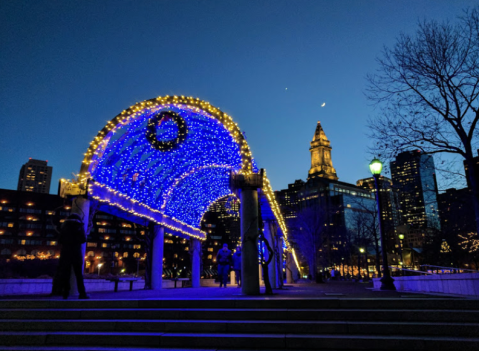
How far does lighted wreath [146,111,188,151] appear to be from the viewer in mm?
14695

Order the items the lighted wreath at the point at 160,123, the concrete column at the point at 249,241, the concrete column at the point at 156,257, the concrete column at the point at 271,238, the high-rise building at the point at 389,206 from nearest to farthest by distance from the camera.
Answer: the concrete column at the point at 249,241
the lighted wreath at the point at 160,123
the concrete column at the point at 271,238
the concrete column at the point at 156,257
the high-rise building at the point at 389,206

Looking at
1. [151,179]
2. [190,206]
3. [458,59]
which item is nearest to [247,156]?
[151,179]

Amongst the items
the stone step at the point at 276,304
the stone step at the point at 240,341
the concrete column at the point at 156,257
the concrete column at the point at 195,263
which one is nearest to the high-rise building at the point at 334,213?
the concrete column at the point at 195,263

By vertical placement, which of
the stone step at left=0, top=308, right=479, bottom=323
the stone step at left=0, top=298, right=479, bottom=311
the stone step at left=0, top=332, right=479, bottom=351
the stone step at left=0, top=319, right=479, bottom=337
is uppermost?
the stone step at left=0, top=298, right=479, bottom=311

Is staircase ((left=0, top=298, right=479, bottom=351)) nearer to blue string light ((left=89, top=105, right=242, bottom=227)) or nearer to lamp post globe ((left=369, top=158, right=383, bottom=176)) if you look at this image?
blue string light ((left=89, top=105, right=242, bottom=227))

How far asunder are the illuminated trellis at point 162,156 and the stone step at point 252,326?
20.0 feet

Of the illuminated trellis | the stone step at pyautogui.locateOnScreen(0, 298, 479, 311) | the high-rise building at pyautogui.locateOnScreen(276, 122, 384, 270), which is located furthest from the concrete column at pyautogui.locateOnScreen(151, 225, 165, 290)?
the high-rise building at pyautogui.locateOnScreen(276, 122, 384, 270)

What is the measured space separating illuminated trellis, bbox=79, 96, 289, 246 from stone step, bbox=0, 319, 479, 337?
20.0 feet

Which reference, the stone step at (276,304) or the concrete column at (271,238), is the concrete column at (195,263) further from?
the stone step at (276,304)

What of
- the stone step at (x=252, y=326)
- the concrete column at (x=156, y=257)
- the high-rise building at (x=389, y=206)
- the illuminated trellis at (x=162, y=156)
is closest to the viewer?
the stone step at (x=252, y=326)

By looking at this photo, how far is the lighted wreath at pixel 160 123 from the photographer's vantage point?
14.7 metres

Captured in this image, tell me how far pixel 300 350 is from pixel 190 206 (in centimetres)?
1724

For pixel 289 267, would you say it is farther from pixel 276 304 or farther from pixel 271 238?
pixel 276 304

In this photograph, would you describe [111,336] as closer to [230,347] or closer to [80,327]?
[80,327]
